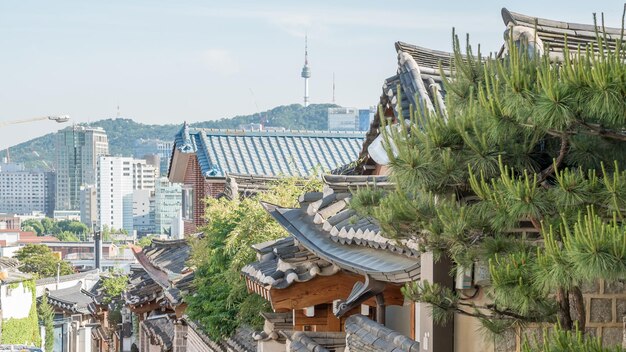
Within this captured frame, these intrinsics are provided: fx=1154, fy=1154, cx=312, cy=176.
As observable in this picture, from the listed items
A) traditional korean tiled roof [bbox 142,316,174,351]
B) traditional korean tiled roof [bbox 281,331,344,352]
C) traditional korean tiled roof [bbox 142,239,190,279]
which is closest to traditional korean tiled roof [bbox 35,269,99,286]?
traditional korean tiled roof [bbox 142,239,190,279]

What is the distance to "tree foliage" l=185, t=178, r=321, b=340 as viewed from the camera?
18.5 metres

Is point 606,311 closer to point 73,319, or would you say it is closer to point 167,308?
point 167,308

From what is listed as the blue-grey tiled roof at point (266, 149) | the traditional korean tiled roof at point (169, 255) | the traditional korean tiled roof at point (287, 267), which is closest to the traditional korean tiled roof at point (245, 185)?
the traditional korean tiled roof at point (169, 255)

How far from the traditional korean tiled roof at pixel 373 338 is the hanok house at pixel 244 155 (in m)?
22.4

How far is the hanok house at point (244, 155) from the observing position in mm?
34750

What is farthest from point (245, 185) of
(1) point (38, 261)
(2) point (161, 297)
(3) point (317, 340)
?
(1) point (38, 261)

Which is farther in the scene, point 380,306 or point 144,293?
point 144,293

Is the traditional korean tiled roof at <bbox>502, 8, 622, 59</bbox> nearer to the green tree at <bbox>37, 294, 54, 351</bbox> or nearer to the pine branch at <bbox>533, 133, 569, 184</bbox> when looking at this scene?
the pine branch at <bbox>533, 133, 569, 184</bbox>

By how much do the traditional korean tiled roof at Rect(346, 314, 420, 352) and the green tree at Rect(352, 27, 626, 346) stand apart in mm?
2273

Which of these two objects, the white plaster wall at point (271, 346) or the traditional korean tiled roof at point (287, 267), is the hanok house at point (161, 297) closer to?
the white plaster wall at point (271, 346)

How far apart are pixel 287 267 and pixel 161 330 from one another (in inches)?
746

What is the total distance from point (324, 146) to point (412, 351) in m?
28.4

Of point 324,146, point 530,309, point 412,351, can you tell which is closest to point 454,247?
point 530,309

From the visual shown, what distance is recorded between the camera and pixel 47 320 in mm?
75062
